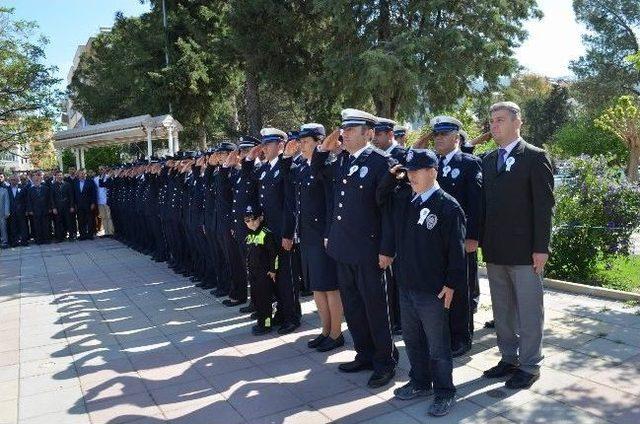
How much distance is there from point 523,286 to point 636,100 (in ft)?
117

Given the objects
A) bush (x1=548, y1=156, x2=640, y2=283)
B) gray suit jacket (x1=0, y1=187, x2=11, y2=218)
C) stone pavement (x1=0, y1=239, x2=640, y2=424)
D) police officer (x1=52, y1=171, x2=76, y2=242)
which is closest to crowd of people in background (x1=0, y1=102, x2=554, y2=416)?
stone pavement (x1=0, y1=239, x2=640, y2=424)

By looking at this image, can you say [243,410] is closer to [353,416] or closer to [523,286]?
[353,416]

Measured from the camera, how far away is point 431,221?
354 cm

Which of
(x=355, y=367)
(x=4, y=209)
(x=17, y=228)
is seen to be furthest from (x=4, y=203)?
(x=355, y=367)

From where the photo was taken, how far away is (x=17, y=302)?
7832 mm

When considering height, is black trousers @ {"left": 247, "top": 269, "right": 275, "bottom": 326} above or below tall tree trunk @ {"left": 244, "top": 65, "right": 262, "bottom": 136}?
below

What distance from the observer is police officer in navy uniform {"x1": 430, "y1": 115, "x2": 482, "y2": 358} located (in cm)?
463

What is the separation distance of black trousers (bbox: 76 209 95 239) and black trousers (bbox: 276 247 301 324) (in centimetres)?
1069

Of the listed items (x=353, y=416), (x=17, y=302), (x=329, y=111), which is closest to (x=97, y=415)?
(x=353, y=416)

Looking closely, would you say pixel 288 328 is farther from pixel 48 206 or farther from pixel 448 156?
pixel 48 206

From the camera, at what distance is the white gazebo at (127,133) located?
13.9 meters

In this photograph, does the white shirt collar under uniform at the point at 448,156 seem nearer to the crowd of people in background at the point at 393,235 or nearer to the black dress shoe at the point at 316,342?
the crowd of people in background at the point at 393,235

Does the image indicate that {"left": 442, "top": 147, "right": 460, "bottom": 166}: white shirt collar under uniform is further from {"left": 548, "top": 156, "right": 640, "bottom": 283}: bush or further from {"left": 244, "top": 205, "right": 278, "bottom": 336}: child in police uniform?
{"left": 548, "top": 156, "right": 640, "bottom": 283}: bush

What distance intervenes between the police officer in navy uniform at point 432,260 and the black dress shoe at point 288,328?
215cm
